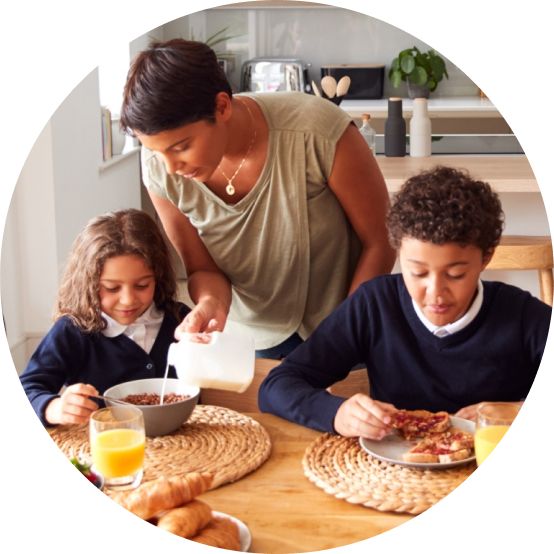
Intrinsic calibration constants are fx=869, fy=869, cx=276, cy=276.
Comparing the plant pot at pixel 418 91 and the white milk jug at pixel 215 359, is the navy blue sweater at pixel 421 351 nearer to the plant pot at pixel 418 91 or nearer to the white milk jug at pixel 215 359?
the white milk jug at pixel 215 359

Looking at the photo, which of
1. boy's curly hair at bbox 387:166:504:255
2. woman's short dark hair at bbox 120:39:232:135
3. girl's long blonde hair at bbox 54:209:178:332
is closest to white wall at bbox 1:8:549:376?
girl's long blonde hair at bbox 54:209:178:332

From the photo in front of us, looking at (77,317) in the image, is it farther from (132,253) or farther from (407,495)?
A: (407,495)

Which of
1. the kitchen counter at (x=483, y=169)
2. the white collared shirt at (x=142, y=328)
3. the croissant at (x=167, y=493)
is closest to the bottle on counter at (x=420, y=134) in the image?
the kitchen counter at (x=483, y=169)

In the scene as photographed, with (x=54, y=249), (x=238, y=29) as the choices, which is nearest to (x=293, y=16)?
(x=238, y=29)

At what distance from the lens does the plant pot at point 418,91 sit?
3967 mm

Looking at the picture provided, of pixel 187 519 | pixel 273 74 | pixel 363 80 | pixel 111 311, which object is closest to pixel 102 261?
pixel 111 311

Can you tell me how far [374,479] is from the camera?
88 centimetres

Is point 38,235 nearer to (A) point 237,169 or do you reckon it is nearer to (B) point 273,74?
(A) point 237,169

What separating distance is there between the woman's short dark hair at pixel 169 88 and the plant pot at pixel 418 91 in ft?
9.84

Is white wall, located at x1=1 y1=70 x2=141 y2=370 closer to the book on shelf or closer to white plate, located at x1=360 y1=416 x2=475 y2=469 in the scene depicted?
the book on shelf

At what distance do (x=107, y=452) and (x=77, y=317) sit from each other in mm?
404

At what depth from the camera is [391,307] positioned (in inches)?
44.9

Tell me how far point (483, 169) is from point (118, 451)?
5.01 feet

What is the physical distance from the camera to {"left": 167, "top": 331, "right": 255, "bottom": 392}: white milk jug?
1003 mm
